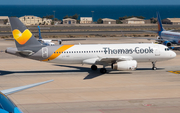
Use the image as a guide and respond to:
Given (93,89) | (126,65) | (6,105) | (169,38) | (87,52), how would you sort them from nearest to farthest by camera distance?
(6,105) < (93,89) < (126,65) < (87,52) < (169,38)

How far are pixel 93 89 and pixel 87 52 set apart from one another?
30.1 feet

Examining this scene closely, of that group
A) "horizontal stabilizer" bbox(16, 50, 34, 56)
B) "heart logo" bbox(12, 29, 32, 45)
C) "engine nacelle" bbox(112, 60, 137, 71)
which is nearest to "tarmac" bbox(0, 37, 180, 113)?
"engine nacelle" bbox(112, 60, 137, 71)

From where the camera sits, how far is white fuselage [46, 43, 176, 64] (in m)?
36.1

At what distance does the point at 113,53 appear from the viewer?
3659cm

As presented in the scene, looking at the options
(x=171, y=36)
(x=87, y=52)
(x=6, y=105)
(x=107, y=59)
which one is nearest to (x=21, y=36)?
(x=87, y=52)

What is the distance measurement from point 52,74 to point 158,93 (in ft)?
50.9

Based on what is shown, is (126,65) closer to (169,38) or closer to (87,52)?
(87,52)

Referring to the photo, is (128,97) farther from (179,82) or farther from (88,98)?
(179,82)

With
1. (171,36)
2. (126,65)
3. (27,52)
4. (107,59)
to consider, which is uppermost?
(171,36)

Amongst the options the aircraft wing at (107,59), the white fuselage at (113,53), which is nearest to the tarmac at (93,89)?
the aircraft wing at (107,59)

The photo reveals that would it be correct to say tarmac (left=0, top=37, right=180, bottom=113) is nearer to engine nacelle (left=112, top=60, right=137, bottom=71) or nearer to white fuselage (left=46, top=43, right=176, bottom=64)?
engine nacelle (left=112, top=60, right=137, bottom=71)

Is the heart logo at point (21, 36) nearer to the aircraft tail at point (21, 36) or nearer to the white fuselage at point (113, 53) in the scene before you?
the aircraft tail at point (21, 36)

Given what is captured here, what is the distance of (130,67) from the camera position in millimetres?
33750

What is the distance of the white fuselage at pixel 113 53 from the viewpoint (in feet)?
118
